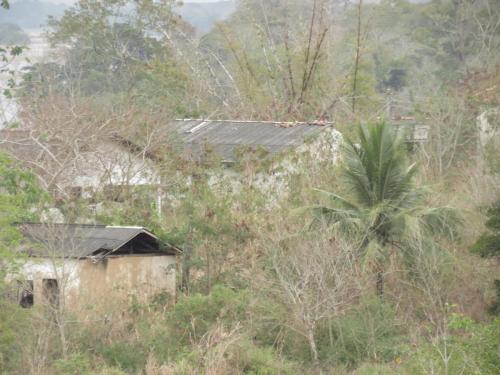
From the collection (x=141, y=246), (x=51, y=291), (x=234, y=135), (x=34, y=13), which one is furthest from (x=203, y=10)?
(x=51, y=291)

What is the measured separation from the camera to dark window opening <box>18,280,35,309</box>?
660 inches

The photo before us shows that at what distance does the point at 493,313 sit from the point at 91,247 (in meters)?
7.88

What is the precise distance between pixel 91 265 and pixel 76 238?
627mm

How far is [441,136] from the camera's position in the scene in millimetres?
31766

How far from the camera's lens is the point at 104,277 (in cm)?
1859

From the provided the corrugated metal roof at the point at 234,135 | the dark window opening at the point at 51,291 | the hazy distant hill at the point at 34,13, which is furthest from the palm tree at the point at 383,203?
the hazy distant hill at the point at 34,13

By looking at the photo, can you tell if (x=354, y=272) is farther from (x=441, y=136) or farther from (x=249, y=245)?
(x=441, y=136)

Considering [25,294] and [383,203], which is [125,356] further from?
[383,203]

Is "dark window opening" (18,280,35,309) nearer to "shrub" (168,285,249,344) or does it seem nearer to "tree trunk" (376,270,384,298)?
"shrub" (168,285,249,344)

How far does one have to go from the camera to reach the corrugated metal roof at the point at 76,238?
56.8 ft

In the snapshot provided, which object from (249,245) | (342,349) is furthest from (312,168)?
(342,349)

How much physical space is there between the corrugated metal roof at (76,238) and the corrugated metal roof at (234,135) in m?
4.51

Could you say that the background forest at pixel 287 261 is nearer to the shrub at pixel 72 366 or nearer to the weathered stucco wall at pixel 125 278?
the shrub at pixel 72 366

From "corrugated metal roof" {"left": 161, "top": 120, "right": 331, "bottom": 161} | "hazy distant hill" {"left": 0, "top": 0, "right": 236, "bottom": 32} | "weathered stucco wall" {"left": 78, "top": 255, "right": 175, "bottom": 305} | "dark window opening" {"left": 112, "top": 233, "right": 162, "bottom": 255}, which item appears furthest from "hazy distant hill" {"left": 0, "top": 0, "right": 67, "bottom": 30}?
"weathered stucco wall" {"left": 78, "top": 255, "right": 175, "bottom": 305}
